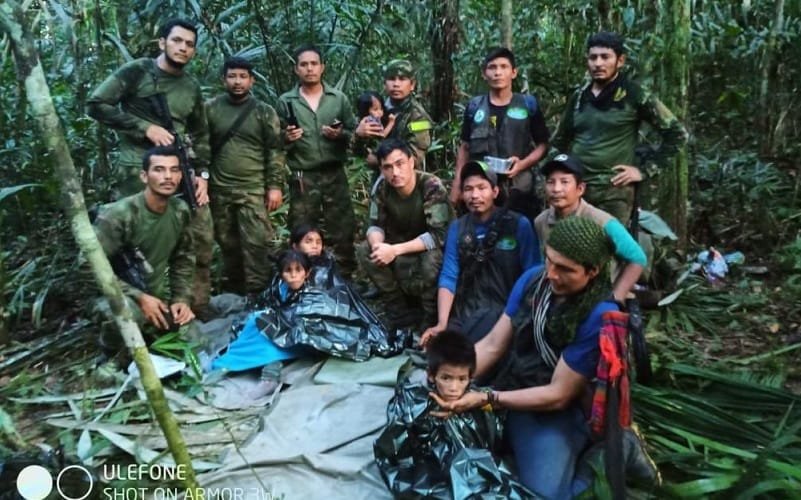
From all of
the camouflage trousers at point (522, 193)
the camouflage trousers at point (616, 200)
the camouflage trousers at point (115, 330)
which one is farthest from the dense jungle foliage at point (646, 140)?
the camouflage trousers at point (522, 193)

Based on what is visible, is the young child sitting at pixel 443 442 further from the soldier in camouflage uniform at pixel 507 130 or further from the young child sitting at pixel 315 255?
the soldier in camouflage uniform at pixel 507 130

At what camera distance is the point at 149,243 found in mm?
4477

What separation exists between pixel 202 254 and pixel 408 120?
1874 mm

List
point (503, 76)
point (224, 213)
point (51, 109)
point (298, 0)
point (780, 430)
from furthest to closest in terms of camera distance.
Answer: point (298, 0) < point (224, 213) < point (503, 76) < point (780, 430) < point (51, 109)

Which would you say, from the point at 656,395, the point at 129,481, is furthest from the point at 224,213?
the point at 656,395

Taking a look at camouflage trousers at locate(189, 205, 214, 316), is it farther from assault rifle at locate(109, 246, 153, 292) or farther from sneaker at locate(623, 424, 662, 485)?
sneaker at locate(623, 424, 662, 485)

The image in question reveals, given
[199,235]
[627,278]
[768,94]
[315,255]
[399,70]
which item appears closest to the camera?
[627,278]

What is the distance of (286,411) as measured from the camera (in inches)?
146

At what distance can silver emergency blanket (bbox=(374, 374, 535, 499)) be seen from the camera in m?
2.73

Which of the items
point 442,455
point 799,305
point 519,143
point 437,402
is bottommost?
point 799,305

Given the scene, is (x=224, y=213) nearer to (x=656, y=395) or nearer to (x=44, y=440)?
(x=44, y=440)

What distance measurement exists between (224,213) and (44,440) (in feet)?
7.56

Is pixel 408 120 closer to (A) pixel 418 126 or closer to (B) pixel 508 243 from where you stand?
(A) pixel 418 126

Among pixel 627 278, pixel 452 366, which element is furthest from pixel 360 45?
pixel 452 366
